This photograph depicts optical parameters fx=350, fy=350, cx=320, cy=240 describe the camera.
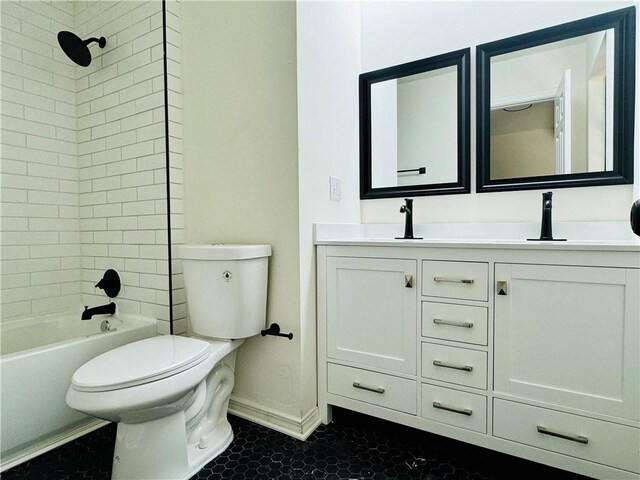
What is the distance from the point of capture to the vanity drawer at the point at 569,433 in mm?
1056

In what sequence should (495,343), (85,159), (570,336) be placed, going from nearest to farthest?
1. (570,336)
2. (495,343)
3. (85,159)

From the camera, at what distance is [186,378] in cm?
117

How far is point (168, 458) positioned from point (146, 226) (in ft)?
3.62

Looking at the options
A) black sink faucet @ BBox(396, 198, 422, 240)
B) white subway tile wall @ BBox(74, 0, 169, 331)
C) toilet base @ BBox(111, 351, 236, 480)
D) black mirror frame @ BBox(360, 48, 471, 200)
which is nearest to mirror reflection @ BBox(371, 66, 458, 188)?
black mirror frame @ BBox(360, 48, 471, 200)

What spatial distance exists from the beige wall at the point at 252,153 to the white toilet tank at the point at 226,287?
0.31ft

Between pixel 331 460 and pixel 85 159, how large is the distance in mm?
2118

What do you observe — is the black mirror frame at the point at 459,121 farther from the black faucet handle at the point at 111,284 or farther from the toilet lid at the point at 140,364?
the black faucet handle at the point at 111,284

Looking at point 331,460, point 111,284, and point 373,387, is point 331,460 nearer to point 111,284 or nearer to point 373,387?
point 373,387

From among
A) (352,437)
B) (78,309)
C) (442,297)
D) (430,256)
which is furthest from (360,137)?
(78,309)

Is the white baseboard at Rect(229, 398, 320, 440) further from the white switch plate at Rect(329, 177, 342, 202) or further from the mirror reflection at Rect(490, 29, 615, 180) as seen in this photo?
the mirror reflection at Rect(490, 29, 615, 180)

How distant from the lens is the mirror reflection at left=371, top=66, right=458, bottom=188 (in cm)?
175

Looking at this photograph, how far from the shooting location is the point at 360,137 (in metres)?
1.95

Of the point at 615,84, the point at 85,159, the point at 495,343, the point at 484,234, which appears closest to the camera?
the point at 495,343

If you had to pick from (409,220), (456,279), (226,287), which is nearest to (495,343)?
(456,279)
